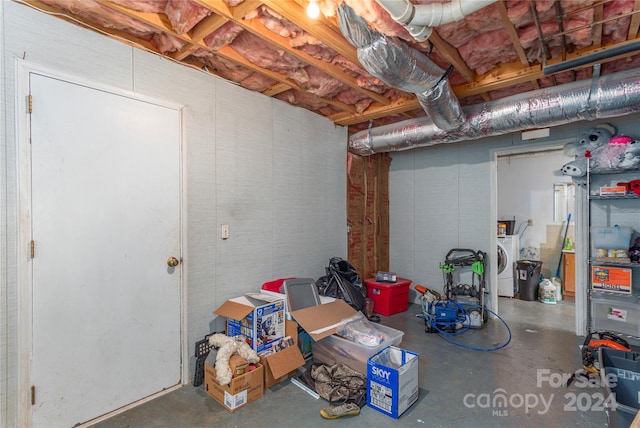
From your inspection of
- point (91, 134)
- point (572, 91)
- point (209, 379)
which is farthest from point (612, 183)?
point (91, 134)

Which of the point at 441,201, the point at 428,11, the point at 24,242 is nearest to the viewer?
the point at 428,11

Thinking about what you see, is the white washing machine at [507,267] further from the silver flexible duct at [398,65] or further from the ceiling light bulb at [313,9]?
the ceiling light bulb at [313,9]

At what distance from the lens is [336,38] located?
212 centimetres

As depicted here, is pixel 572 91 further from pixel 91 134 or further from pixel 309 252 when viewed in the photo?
pixel 91 134

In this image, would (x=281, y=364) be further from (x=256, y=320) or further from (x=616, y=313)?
(x=616, y=313)

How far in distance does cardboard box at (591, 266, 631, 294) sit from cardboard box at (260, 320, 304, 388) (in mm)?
2996

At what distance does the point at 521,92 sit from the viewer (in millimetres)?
3193

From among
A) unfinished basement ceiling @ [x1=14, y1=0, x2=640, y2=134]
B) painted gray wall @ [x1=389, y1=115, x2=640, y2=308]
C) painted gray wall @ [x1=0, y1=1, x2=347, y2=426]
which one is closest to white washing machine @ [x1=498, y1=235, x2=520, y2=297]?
painted gray wall @ [x1=389, y1=115, x2=640, y2=308]

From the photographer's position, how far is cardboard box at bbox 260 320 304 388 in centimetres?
240

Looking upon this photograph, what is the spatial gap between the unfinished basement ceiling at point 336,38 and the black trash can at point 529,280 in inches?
124

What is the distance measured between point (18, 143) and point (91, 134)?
364 millimetres

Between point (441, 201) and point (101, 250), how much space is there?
4.07 metres

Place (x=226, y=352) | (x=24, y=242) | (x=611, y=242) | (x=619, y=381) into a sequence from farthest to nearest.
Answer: (x=611, y=242)
(x=226, y=352)
(x=619, y=381)
(x=24, y=242)

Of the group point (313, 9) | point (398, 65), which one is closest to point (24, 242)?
point (313, 9)
